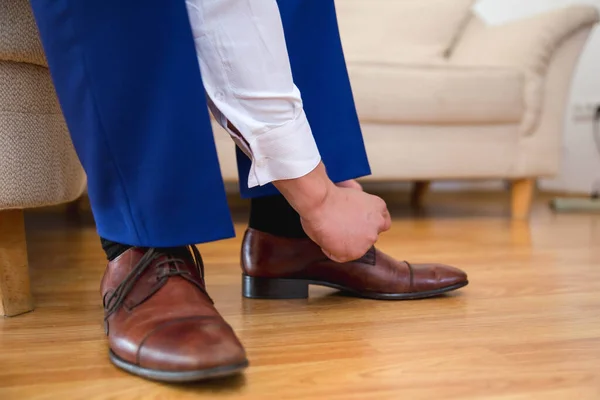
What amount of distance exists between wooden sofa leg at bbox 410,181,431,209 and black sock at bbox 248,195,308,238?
171 cm

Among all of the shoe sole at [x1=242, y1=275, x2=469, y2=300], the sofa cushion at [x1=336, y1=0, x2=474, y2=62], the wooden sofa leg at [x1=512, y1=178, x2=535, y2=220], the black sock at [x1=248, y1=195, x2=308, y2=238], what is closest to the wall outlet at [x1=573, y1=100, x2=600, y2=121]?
the sofa cushion at [x1=336, y1=0, x2=474, y2=62]

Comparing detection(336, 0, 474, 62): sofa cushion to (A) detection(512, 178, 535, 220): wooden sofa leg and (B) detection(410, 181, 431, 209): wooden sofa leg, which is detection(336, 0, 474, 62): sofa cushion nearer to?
(B) detection(410, 181, 431, 209): wooden sofa leg

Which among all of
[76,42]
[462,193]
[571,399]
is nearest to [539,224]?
[462,193]

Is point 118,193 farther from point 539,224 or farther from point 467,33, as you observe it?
point 467,33

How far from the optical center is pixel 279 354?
659 mm

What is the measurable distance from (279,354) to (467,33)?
211 cm

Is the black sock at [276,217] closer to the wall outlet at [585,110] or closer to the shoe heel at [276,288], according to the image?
the shoe heel at [276,288]

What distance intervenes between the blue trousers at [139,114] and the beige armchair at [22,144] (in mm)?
156

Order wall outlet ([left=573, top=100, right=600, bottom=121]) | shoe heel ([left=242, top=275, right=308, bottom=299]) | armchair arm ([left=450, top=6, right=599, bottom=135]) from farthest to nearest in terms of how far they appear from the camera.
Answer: wall outlet ([left=573, top=100, right=600, bottom=121]), armchair arm ([left=450, top=6, right=599, bottom=135]), shoe heel ([left=242, top=275, right=308, bottom=299])

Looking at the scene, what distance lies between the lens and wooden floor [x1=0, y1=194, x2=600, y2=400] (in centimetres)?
57

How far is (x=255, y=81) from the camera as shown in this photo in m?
0.59

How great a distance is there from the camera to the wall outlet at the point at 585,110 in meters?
2.84

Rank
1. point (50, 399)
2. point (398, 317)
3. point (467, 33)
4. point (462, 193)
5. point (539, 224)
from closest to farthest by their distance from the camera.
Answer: point (50, 399) < point (398, 317) < point (539, 224) < point (467, 33) < point (462, 193)

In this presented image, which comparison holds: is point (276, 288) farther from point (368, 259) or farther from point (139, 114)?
point (139, 114)
